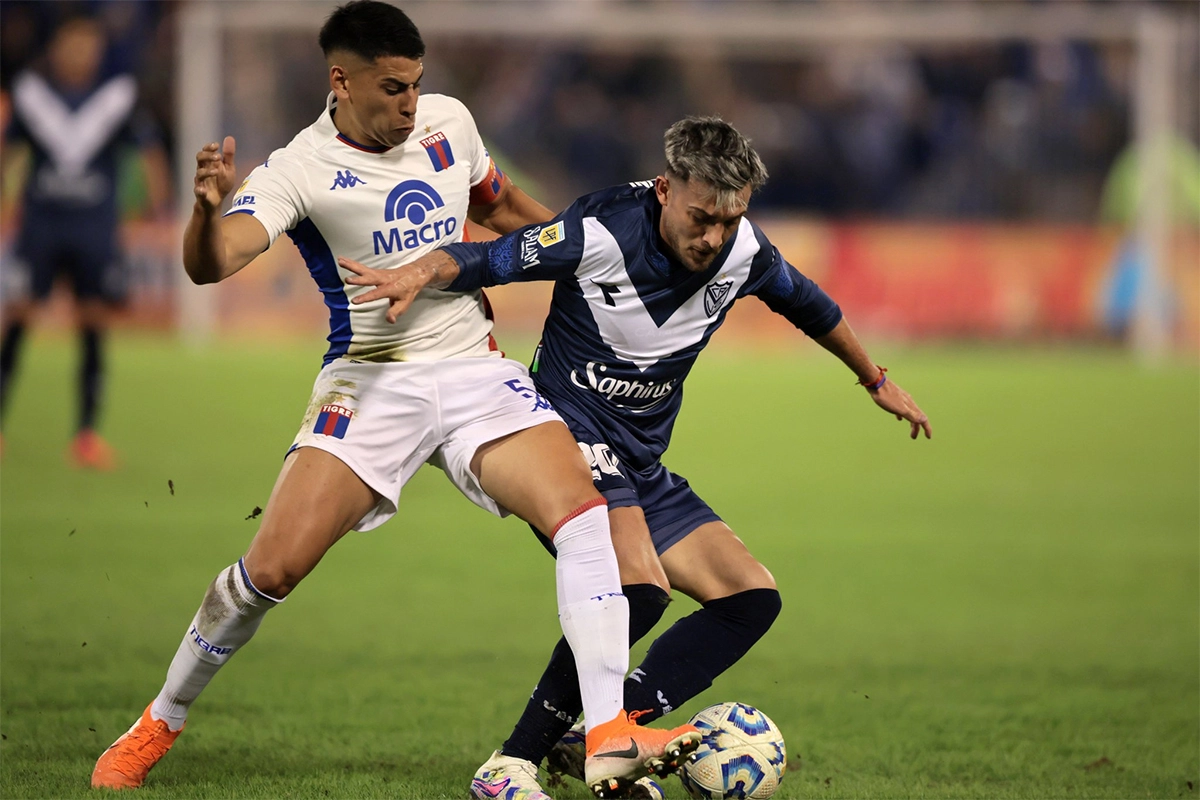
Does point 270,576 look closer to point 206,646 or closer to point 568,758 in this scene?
point 206,646

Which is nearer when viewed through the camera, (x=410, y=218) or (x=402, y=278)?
(x=402, y=278)

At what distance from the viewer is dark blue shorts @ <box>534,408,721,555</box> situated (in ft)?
15.5

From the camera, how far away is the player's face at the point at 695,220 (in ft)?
14.3

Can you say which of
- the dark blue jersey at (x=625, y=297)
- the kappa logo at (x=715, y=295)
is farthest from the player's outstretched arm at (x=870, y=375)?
the kappa logo at (x=715, y=295)

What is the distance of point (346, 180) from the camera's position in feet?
15.1

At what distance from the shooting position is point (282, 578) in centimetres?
442

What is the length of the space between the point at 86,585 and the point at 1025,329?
→ 1428 centimetres

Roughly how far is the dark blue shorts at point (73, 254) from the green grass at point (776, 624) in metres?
1.27

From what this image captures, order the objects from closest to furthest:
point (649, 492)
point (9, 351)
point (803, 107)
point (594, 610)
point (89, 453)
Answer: point (594, 610) < point (649, 492) < point (89, 453) < point (9, 351) < point (803, 107)

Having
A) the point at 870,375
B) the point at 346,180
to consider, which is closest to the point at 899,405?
the point at 870,375

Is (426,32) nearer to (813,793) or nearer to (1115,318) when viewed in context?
(1115,318)

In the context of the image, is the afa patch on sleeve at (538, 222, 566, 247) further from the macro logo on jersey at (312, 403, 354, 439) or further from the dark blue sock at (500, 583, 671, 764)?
the dark blue sock at (500, 583, 671, 764)

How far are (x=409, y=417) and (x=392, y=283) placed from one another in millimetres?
518

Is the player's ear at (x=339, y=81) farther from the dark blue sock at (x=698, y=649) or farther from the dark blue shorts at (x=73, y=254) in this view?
the dark blue shorts at (x=73, y=254)
